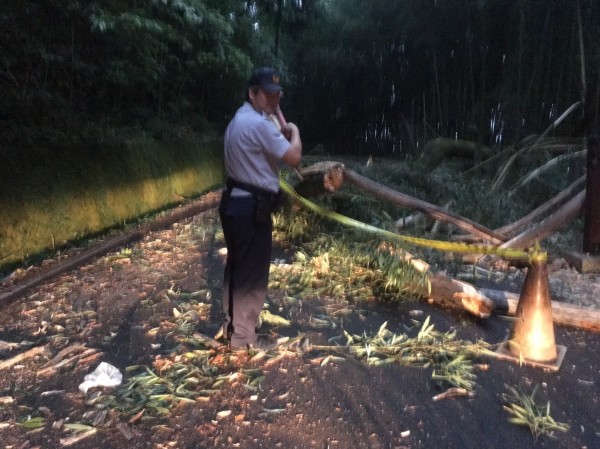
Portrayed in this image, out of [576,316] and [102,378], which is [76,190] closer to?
[102,378]

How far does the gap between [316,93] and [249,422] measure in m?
18.1

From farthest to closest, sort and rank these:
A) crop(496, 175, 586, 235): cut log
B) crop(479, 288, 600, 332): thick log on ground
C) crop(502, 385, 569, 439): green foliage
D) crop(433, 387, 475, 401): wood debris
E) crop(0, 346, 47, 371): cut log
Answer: crop(496, 175, 586, 235): cut log < crop(479, 288, 600, 332): thick log on ground < crop(0, 346, 47, 371): cut log < crop(433, 387, 475, 401): wood debris < crop(502, 385, 569, 439): green foliage

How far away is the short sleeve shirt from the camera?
3.17m

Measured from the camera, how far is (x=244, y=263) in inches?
132

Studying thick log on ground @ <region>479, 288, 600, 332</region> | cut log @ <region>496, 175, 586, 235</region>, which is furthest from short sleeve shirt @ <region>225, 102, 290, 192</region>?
cut log @ <region>496, 175, 586, 235</region>

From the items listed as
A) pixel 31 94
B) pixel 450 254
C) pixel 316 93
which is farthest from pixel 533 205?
pixel 316 93

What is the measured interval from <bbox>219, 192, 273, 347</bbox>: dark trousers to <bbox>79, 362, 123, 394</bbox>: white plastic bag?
30.0 inches

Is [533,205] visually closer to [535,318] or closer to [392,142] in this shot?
[535,318]

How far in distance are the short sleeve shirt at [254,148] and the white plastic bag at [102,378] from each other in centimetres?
146

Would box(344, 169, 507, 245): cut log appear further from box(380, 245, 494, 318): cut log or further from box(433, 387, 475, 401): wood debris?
box(433, 387, 475, 401): wood debris

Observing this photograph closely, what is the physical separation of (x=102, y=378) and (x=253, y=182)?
5.05 feet

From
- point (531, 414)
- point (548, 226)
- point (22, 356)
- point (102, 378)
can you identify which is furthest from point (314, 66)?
point (531, 414)

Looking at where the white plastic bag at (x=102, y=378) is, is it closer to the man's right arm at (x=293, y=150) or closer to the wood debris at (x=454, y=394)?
the man's right arm at (x=293, y=150)

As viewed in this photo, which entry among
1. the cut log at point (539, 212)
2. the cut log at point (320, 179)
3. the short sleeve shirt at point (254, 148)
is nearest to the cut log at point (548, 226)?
the cut log at point (539, 212)
